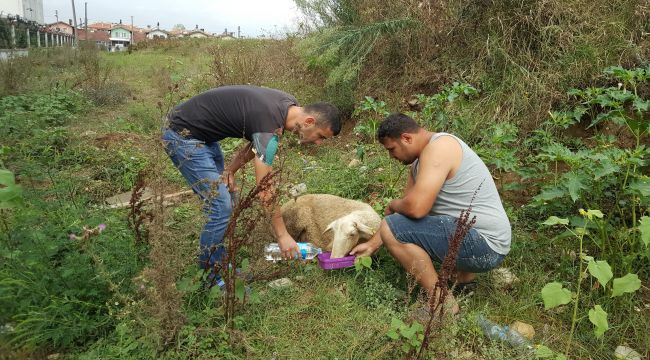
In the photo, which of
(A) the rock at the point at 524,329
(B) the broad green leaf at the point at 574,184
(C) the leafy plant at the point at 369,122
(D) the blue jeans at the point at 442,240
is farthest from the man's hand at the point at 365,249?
(C) the leafy plant at the point at 369,122

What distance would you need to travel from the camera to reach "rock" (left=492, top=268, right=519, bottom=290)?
118 inches

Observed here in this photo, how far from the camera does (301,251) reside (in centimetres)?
312

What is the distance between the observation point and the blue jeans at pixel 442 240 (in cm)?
261

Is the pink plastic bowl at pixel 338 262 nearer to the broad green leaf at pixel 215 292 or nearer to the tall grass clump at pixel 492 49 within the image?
the broad green leaf at pixel 215 292

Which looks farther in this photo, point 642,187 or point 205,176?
point 205,176

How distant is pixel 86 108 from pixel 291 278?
253 inches

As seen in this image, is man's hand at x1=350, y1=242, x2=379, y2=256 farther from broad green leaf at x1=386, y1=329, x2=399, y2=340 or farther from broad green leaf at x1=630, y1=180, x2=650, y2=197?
broad green leaf at x1=630, y1=180, x2=650, y2=197

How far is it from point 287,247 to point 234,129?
0.86m

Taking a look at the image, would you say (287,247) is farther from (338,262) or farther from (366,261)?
(366,261)

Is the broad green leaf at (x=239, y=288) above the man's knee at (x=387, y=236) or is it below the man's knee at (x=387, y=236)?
below

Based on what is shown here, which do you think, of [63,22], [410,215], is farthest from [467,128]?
[63,22]

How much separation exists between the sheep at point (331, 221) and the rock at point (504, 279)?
880mm

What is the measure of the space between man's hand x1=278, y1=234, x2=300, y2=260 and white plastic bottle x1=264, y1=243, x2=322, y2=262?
0.37 ft

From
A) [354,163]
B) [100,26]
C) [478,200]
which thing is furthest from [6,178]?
[100,26]
